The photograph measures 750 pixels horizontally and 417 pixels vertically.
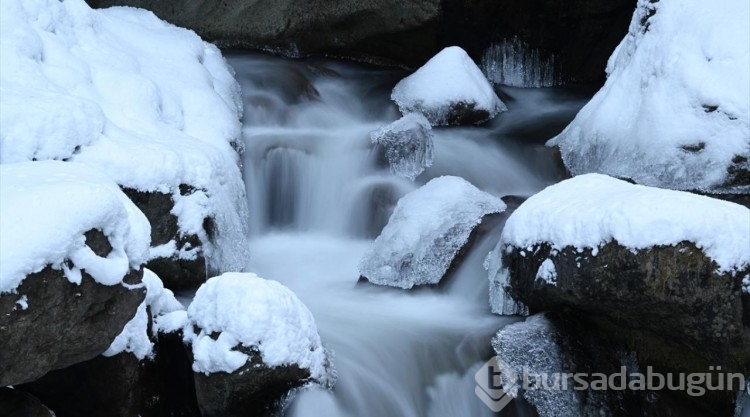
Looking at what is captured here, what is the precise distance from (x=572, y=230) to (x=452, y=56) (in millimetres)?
4249

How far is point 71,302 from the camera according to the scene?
3041 mm

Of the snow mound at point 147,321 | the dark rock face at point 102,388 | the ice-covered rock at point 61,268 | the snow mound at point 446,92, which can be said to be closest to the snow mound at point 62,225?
the ice-covered rock at point 61,268

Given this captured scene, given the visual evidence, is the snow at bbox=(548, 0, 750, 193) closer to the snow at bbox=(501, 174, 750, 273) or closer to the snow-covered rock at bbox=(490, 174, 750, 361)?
the snow at bbox=(501, 174, 750, 273)

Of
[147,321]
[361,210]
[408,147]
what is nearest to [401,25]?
[408,147]

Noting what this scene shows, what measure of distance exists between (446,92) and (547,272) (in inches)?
155

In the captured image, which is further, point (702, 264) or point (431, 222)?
point (431, 222)

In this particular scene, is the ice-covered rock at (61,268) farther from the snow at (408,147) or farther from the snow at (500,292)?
the snow at (408,147)

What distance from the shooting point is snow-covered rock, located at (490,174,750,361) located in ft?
13.0

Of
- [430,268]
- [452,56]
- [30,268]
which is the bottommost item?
[430,268]

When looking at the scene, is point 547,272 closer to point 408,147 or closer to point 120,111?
point 408,147

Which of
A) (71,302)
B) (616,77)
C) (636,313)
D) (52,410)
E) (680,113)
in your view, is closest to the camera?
(71,302)

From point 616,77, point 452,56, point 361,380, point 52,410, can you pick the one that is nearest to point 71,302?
point 52,410

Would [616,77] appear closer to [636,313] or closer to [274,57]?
[636,313]

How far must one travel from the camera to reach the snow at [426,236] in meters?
5.51
